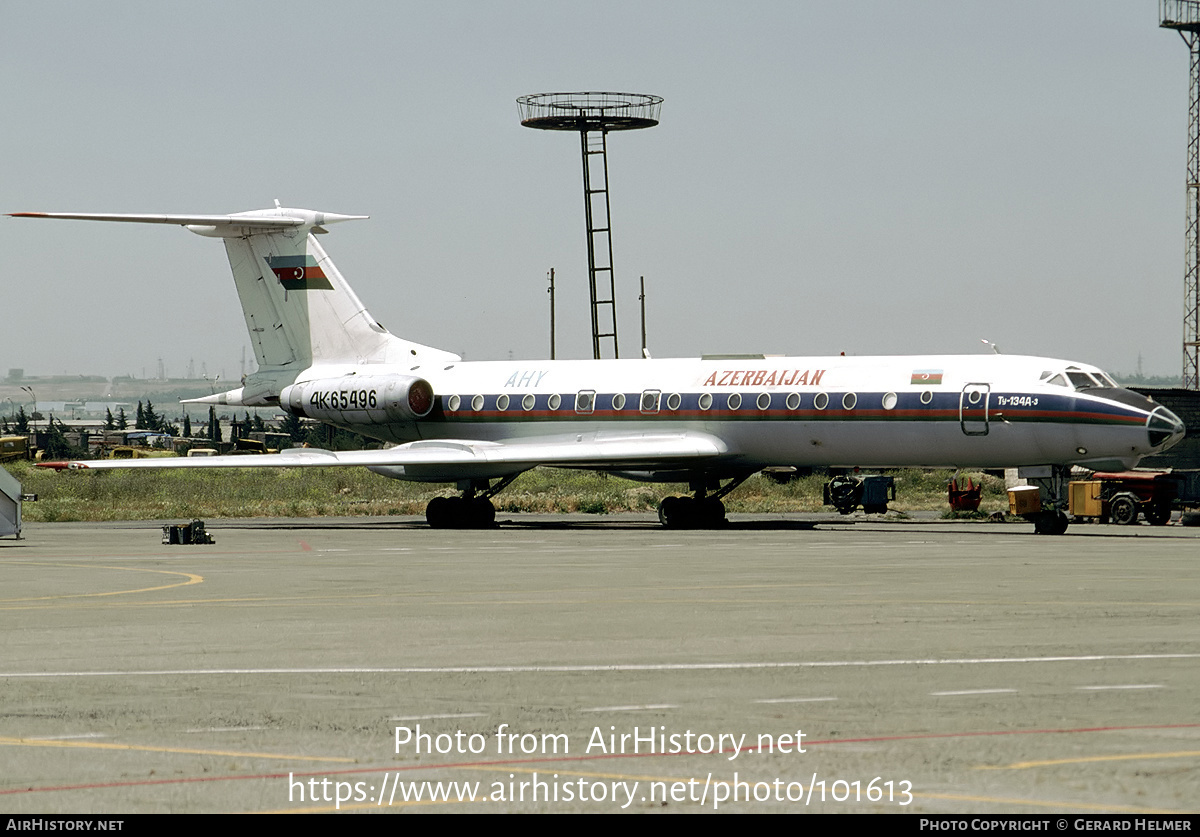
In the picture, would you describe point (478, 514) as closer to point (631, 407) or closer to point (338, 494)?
point (631, 407)

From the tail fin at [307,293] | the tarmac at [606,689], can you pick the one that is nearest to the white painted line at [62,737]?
the tarmac at [606,689]

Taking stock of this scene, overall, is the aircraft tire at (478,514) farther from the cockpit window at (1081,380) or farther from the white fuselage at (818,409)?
the cockpit window at (1081,380)

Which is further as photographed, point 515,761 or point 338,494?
point 338,494

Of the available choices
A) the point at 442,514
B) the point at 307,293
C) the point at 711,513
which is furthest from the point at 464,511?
the point at 307,293

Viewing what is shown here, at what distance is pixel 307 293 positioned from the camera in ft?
148

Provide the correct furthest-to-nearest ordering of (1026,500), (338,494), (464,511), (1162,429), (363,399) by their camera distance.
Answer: (338,494)
(363,399)
(1026,500)
(464,511)
(1162,429)

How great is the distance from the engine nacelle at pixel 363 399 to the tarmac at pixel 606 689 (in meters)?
18.1

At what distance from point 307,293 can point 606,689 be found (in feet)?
113

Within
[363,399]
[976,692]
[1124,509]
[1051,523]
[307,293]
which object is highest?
[307,293]

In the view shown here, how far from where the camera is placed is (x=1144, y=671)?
12633 mm

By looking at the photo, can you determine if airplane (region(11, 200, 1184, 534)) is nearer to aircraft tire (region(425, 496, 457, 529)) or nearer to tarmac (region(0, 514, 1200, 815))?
aircraft tire (region(425, 496, 457, 529))

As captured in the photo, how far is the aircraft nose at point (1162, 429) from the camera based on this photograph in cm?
3312

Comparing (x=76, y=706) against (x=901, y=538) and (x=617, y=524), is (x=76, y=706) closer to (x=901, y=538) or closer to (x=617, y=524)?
(x=901, y=538)
